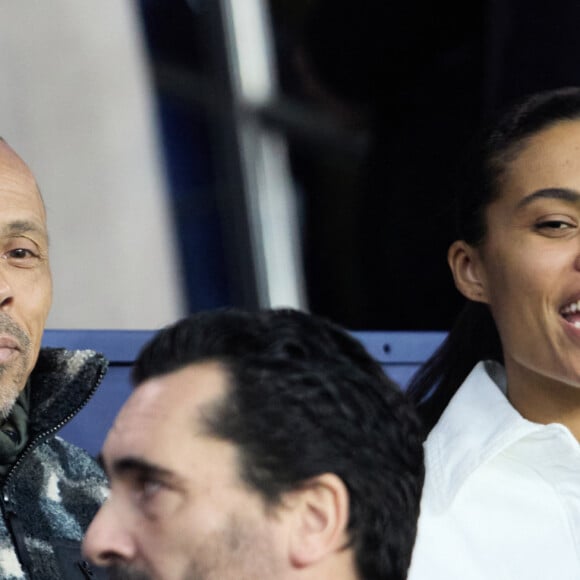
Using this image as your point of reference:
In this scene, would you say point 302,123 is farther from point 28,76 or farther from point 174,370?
point 174,370

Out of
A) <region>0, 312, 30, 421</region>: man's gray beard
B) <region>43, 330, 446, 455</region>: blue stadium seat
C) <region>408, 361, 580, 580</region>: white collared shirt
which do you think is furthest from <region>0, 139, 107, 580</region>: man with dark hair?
<region>408, 361, 580, 580</region>: white collared shirt

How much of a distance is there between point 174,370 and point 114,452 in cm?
10

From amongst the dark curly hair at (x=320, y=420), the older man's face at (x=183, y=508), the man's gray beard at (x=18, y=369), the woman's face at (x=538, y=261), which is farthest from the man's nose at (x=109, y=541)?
the woman's face at (x=538, y=261)

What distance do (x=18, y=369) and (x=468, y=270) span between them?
61 centimetres

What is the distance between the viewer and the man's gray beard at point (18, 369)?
175cm

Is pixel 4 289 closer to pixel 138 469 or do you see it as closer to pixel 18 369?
pixel 18 369

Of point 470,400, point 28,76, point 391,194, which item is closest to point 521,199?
point 470,400

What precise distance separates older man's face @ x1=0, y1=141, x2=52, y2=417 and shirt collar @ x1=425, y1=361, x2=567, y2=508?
54 centimetres

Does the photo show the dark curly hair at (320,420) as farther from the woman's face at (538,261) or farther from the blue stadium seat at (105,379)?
the blue stadium seat at (105,379)

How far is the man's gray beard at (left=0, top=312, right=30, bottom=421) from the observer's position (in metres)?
1.75

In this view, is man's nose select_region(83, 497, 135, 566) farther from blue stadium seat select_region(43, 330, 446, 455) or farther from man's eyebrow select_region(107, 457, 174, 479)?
blue stadium seat select_region(43, 330, 446, 455)

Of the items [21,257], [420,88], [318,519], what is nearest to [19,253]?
[21,257]

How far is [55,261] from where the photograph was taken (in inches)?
174

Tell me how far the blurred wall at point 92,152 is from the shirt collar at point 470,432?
2.69m
